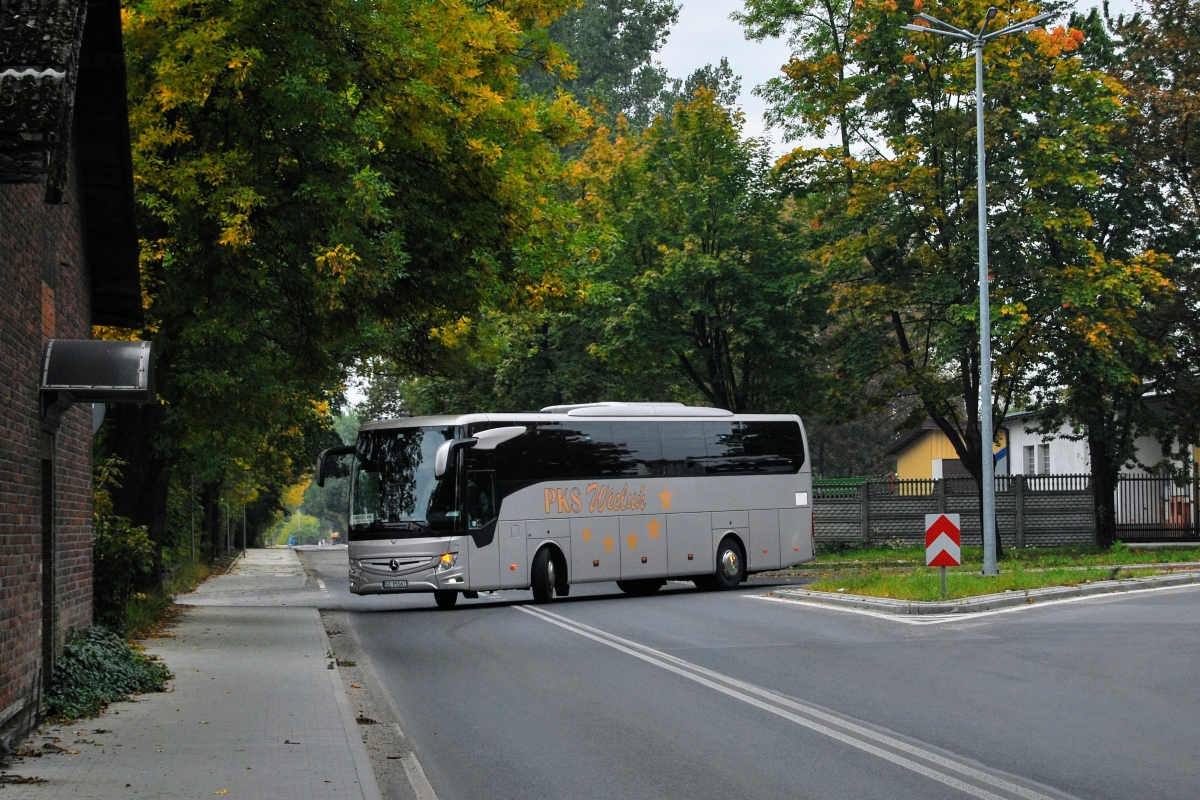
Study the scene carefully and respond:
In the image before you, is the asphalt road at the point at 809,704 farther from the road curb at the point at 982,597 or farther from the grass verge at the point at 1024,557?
the grass verge at the point at 1024,557

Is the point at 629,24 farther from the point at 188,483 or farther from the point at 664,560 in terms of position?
the point at 664,560

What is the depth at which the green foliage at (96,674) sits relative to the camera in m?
11.5

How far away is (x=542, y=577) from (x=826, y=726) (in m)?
15.7

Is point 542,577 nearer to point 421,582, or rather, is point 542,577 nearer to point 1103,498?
point 421,582

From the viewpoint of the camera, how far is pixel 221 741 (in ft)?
32.5

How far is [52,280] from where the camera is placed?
37.6 feet

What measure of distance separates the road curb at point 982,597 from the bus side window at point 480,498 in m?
5.31

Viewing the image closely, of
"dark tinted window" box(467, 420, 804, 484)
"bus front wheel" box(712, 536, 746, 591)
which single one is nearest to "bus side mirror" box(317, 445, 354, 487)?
"dark tinted window" box(467, 420, 804, 484)

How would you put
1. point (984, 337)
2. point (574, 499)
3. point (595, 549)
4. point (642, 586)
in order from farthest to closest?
Answer: 1. point (642, 586)
2. point (595, 549)
3. point (574, 499)
4. point (984, 337)

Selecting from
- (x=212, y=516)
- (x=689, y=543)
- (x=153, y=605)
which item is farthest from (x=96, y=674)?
(x=212, y=516)

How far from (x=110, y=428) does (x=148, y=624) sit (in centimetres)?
365

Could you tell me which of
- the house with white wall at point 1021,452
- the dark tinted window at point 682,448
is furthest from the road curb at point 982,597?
the house with white wall at point 1021,452

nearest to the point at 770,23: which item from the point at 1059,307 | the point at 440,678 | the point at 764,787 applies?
the point at 1059,307

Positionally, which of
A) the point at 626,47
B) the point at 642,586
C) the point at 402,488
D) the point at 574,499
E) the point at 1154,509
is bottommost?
the point at 642,586
